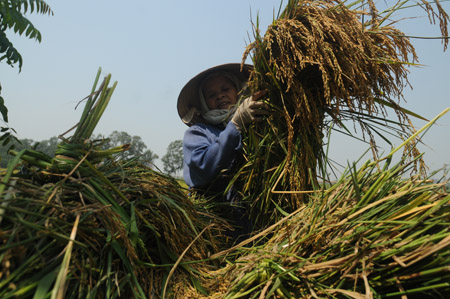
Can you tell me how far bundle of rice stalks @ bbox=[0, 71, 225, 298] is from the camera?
39.9 inches

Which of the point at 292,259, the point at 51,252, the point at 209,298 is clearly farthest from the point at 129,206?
the point at 292,259

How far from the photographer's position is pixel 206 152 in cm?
246

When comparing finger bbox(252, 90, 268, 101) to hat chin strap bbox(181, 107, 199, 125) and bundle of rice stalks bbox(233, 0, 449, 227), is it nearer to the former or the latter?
bundle of rice stalks bbox(233, 0, 449, 227)

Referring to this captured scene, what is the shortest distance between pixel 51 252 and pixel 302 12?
171 centimetres

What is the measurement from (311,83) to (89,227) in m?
1.45

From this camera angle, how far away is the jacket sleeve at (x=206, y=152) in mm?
2285

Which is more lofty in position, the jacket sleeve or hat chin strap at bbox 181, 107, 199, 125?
hat chin strap at bbox 181, 107, 199, 125

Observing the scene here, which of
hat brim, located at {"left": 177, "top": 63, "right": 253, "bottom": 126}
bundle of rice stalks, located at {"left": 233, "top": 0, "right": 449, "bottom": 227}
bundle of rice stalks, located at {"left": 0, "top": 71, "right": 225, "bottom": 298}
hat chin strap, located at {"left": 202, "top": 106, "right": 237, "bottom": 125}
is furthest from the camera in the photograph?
hat brim, located at {"left": 177, "top": 63, "right": 253, "bottom": 126}

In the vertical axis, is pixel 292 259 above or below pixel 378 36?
below

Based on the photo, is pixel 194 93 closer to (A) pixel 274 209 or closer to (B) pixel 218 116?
(B) pixel 218 116

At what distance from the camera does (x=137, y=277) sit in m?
1.33

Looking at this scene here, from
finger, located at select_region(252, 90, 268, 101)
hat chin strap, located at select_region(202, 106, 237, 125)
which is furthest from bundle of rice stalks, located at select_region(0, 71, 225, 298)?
hat chin strap, located at select_region(202, 106, 237, 125)

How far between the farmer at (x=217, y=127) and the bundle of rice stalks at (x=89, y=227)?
0.63 m

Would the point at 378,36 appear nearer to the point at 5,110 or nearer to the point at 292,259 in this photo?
the point at 292,259
